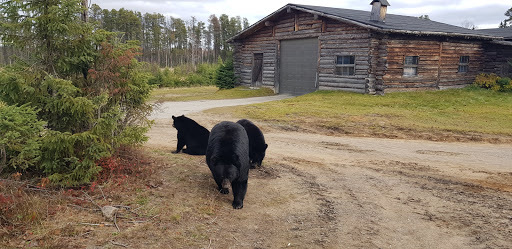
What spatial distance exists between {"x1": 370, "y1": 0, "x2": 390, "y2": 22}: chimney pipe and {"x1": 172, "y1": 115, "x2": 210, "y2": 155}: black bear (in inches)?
670

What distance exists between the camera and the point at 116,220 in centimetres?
468

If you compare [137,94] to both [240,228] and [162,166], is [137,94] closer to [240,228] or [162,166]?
[162,166]

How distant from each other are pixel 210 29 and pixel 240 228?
79361 millimetres

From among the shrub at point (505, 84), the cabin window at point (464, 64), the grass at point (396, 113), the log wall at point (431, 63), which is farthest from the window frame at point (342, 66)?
the shrub at point (505, 84)

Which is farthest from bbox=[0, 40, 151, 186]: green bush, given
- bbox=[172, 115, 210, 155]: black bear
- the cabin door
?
the cabin door

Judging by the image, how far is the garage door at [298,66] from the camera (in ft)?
75.8

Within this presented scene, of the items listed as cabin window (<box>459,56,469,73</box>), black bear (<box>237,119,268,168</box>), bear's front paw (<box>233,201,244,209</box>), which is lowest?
bear's front paw (<box>233,201,244,209</box>)

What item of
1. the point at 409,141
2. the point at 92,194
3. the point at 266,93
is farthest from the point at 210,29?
the point at 92,194

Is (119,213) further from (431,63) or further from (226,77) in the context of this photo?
(226,77)

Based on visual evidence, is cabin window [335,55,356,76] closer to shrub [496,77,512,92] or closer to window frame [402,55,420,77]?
window frame [402,55,420,77]

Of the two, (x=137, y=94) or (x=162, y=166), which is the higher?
(x=137, y=94)

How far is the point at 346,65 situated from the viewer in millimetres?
21094

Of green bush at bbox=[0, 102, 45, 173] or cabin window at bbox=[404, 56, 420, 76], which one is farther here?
cabin window at bbox=[404, 56, 420, 76]

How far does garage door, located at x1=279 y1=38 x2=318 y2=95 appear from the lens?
2311 cm
